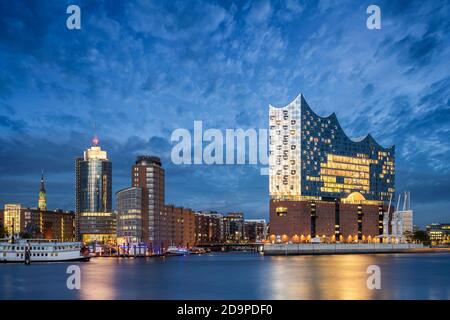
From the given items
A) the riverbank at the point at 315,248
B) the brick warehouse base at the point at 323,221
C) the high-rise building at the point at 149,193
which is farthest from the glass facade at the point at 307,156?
the high-rise building at the point at 149,193

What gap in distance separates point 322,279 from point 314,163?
10526 cm

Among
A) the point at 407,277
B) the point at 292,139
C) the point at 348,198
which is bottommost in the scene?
the point at 407,277

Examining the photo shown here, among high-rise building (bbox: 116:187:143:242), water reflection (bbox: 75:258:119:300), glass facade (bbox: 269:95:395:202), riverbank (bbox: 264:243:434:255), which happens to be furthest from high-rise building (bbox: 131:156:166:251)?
water reflection (bbox: 75:258:119:300)

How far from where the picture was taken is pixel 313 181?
7156 inches

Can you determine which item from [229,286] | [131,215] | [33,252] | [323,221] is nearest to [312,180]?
[323,221]

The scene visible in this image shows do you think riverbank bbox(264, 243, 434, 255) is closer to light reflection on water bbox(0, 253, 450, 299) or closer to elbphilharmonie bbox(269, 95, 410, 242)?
elbphilharmonie bbox(269, 95, 410, 242)

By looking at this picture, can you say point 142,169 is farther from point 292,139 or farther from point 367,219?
point 367,219

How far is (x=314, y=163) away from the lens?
182 metres

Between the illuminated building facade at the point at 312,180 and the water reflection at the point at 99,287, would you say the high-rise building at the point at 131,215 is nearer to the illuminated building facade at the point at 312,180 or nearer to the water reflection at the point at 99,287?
the illuminated building facade at the point at 312,180

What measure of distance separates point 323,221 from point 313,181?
12.5 metres

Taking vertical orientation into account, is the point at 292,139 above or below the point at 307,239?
above

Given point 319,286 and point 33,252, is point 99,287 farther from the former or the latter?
point 33,252
